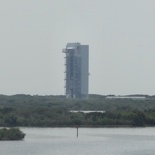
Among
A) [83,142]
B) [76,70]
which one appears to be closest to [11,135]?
[83,142]

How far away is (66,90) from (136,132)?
66.3 metres

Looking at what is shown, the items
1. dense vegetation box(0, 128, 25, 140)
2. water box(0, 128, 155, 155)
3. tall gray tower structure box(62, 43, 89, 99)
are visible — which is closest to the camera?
water box(0, 128, 155, 155)

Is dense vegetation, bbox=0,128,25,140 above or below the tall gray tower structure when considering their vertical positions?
below

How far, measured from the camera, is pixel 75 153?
59.2 meters

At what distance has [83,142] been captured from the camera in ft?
221

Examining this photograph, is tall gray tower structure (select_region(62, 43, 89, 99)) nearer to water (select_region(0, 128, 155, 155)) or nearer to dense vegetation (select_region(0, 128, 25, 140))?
water (select_region(0, 128, 155, 155))

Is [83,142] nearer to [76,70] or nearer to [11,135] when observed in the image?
[11,135]

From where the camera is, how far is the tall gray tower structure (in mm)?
142750

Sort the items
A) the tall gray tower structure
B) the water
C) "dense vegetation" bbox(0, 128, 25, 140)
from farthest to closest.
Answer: the tall gray tower structure, "dense vegetation" bbox(0, 128, 25, 140), the water

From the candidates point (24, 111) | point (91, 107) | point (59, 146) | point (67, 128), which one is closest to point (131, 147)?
point (59, 146)

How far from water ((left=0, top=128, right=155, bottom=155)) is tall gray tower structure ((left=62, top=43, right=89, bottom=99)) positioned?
2424 inches

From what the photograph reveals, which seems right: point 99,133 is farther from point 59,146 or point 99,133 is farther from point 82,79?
point 82,79

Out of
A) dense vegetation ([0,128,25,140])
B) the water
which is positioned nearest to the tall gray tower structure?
the water

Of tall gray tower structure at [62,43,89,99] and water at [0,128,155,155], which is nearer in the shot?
water at [0,128,155,155]
